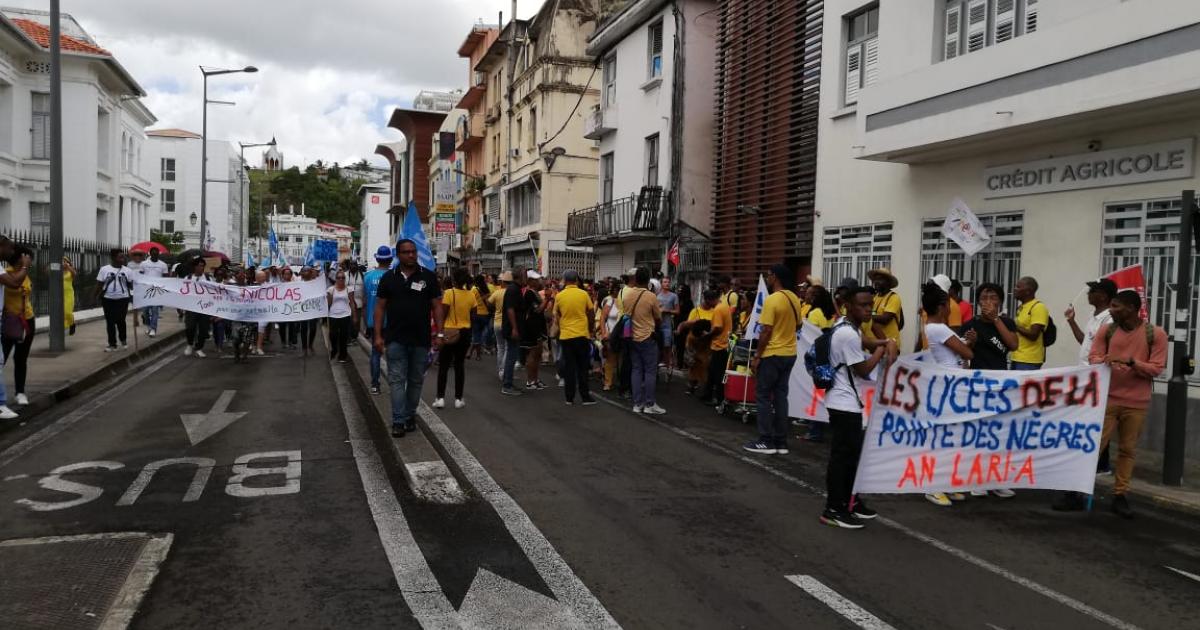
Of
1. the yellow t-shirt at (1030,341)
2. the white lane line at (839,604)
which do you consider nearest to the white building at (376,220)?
the yellow t-shirt at (1030,341)

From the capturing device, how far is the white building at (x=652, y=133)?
2342 centimetres

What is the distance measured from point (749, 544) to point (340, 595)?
257 cm

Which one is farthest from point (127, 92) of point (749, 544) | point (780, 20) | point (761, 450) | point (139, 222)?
point (749, 544)

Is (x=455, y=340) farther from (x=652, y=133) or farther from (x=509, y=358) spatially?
(x=652, y=133)

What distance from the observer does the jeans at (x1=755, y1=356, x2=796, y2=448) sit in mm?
9281

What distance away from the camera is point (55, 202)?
1582cm

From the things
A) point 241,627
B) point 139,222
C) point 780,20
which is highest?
point 780,20

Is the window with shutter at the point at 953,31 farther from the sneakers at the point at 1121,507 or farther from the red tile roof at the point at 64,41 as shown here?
the red tile roof at the point at 64,41

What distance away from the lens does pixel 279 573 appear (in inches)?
203

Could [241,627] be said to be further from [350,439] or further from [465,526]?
[350,439]

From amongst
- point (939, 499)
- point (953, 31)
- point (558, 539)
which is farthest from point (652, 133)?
point (558, 539)

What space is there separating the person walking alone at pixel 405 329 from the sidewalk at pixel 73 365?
4.25 metres

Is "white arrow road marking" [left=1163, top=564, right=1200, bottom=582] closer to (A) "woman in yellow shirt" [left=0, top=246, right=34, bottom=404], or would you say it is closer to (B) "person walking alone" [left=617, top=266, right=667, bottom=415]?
(B) "person walking alone" [left=617, top=266, right=667, bottom=415]

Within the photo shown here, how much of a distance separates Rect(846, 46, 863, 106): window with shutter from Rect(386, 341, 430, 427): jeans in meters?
10.1
